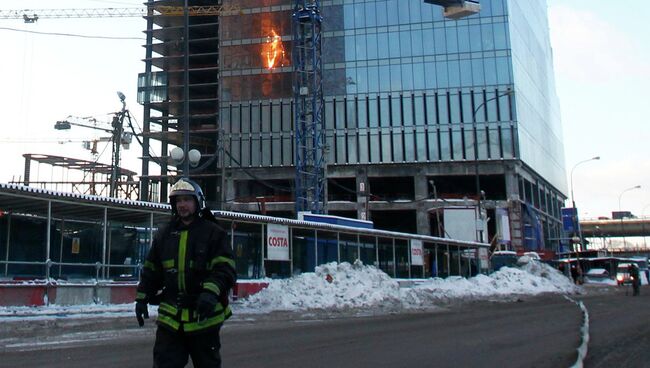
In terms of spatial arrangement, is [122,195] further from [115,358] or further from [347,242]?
[115,358]

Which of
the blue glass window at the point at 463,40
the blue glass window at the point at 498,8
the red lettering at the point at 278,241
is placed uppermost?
the blue glass window at the point at 498,8

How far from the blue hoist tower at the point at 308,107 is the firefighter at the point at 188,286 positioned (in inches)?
2290

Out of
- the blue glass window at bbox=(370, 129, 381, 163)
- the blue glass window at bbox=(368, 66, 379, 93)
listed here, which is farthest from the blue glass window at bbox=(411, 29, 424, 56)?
the blue glass window at bbox=(370, 129, 381, 163)

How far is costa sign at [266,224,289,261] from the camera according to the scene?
76.2 feet

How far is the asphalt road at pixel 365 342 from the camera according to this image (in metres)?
8.87

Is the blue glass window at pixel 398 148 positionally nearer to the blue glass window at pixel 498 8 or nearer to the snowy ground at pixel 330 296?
the blue glass window at pixel 498 8

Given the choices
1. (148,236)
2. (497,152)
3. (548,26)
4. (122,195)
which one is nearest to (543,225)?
(497,152)

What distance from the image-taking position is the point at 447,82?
233 ft

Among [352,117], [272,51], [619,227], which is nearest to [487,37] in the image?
[352,117]

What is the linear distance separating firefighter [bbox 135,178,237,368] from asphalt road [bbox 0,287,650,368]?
4328 mm

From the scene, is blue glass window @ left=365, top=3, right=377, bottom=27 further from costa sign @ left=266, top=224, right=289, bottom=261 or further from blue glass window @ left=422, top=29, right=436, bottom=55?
costa sign @ left=266, top=224, right=289, bottom=261

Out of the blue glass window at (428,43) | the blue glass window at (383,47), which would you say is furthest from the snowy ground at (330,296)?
the blue glass window at (383,47)

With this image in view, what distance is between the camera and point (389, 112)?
72.0 meters

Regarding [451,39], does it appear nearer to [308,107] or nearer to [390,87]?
[390,87]
